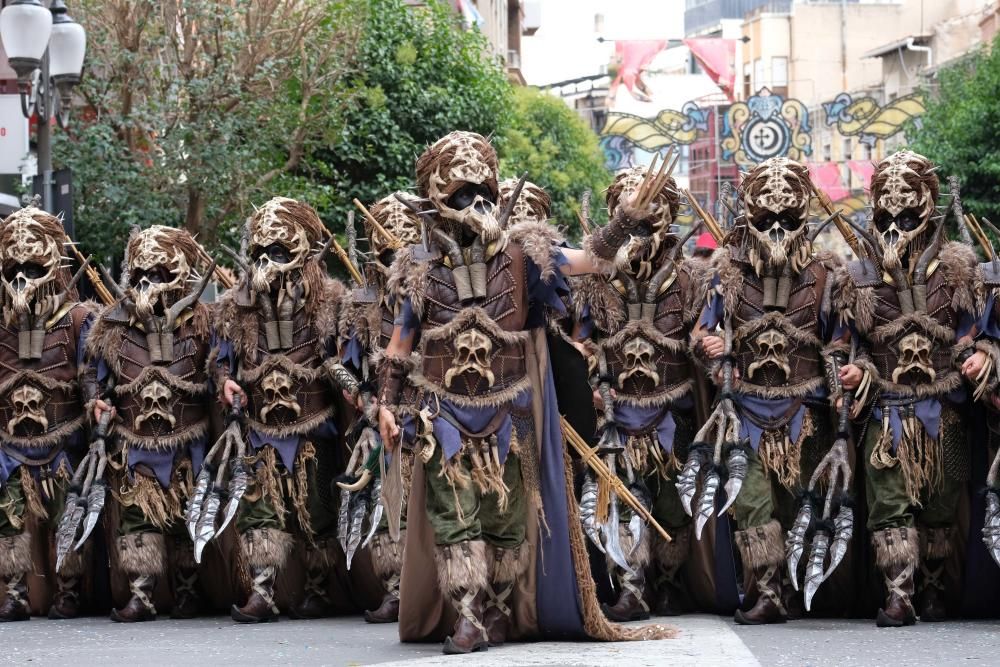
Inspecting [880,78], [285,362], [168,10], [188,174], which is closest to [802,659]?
[285,362]

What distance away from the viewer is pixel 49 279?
1086 centimetres

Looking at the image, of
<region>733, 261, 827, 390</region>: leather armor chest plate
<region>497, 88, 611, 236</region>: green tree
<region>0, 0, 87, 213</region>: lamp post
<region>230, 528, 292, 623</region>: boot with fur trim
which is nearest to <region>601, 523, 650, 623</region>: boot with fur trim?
<region>733, 261, 827, 390</region>: leather armor chest plate

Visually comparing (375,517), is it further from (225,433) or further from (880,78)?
(880,78)

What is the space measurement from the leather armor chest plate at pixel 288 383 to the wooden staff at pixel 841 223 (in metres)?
2.86

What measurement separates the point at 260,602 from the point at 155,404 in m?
1.25

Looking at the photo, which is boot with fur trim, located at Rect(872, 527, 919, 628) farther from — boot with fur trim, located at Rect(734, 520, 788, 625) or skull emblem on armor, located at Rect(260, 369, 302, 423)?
skull emblem on armor, located at Rect(260, 369, 302, 423)

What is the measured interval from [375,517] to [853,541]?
2.53 meters

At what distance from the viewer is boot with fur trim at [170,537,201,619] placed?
10922 mm

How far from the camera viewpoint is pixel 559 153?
5391 centimetres

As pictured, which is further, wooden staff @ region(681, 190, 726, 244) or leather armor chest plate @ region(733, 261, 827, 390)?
wooden staff @ region(681, 190, 726, 244)

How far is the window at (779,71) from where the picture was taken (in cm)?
8256

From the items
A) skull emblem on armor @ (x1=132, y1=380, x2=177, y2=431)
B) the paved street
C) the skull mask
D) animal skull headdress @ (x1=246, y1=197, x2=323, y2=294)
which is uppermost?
the skull mask

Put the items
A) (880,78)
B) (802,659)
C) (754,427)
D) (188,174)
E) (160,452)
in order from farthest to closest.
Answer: (880,78) → (188,174) → (160,452) → (754,427) → (802,659)

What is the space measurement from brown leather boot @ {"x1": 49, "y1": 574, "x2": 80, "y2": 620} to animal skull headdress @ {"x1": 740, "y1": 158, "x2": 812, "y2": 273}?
4.22m
